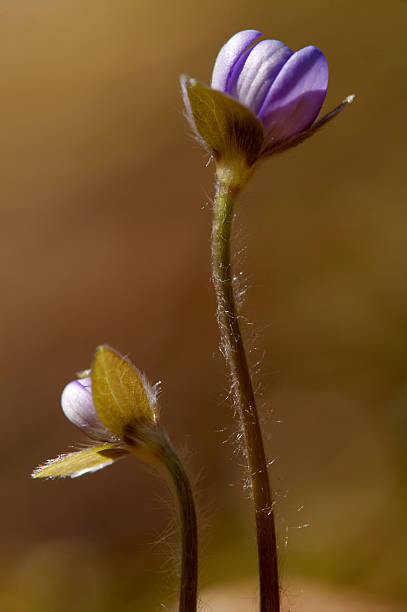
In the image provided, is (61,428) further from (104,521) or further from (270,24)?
(270,24)

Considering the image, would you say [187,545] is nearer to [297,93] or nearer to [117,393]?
[117,393]

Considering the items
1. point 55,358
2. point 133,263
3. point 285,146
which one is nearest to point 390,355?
point 133,263

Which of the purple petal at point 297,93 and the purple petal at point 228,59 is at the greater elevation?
the purple petal at point 228,59

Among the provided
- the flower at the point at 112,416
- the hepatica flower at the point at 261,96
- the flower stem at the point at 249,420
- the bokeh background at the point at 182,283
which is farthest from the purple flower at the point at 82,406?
the bokeh background at the point at 182,283

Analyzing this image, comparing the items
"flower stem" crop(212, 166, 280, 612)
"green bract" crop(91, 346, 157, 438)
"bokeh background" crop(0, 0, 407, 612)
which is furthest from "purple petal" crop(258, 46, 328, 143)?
"bokeh background" crop(0, 0, 407, 612)

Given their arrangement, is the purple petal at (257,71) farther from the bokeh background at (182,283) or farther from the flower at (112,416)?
the bokeh background at (182,283)

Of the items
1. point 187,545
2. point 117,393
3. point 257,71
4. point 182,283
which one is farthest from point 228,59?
point 182,283

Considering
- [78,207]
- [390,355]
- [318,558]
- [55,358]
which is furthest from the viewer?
[78,207]
